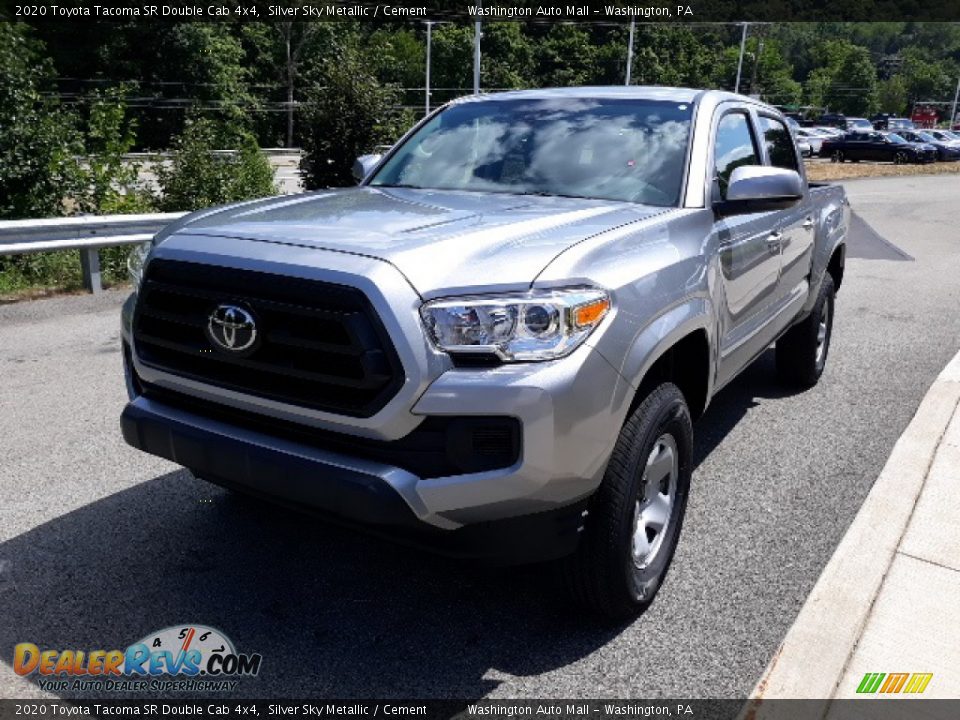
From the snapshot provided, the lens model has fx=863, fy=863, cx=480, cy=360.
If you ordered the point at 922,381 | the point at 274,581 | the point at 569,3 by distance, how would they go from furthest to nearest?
1. the point at 569,3
2. the point at 922,381
3. the point at 274,581

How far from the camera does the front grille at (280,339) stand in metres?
2.53

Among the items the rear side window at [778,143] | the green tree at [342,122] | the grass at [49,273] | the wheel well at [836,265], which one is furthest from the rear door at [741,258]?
the green tree at [342,122]

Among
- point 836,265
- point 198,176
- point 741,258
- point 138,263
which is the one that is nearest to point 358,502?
point 138,263

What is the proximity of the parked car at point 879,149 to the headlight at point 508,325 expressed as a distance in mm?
48078

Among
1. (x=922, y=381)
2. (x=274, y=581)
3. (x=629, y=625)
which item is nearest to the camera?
(x=629, y=625)

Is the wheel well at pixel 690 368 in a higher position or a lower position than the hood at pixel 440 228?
lower

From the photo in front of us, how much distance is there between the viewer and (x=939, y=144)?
48.2 metres

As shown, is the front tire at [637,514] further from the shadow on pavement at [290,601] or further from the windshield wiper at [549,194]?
the windshield wiper at [549,194]

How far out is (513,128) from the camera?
13.9 ft

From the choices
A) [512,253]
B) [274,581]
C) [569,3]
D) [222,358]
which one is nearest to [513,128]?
[512,253]

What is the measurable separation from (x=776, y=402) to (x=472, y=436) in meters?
3.90

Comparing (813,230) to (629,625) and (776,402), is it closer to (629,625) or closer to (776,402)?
(776,402)

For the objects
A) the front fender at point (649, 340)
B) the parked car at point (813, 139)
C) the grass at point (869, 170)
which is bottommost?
the grass at point (869, 170)

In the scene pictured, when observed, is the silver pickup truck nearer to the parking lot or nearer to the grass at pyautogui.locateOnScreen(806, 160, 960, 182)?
the parking lot
